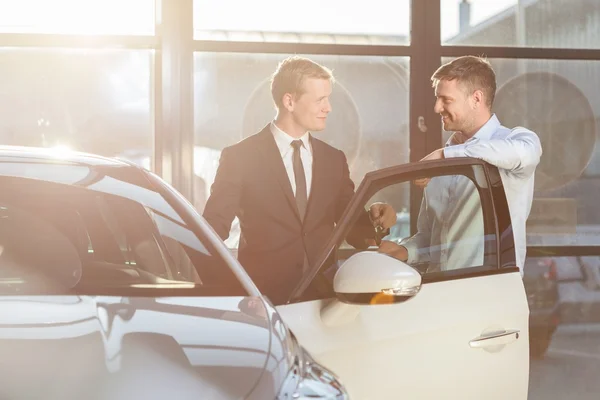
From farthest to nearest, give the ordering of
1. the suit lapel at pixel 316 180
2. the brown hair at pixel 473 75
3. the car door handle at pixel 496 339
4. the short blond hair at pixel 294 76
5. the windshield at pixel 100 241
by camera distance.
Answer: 1. the short blond hair at pixel 294 76
2. the suit lapel at pixel 316 180
3. the brown hair at pixel 473 75
4. the car door handle at pixel 496 339
5. the windshield at pixel 100 241

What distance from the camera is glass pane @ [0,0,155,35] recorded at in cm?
→ 812

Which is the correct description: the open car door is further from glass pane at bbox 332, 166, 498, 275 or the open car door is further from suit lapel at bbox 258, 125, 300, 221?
suit lapel at bbox 258, 125, 300, 221

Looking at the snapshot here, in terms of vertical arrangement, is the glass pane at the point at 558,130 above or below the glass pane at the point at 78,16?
below

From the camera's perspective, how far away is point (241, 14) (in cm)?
833

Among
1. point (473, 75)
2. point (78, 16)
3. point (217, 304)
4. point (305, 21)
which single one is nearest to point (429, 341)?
point (217, 304)

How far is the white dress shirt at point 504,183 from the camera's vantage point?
3.68 m

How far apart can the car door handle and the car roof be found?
1195 mm

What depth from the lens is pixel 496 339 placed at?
355 cm

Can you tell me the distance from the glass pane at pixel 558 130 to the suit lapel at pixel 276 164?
4005 mm

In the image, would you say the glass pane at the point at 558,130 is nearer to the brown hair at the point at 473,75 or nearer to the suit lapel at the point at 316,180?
the suit lapel at the point at 316,180

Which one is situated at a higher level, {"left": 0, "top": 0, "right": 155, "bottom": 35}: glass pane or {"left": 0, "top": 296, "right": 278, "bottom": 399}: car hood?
{"left": 0, "top": 0, "right": 155, "bottom": 35}: glass pane

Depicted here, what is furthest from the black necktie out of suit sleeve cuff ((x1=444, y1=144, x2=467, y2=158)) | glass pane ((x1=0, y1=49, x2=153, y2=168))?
glass pane ((x1=0, y1=49, x2=153, y2=168))

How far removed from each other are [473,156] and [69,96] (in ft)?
16.4

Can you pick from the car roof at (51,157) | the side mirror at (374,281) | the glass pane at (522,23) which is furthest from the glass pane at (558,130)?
the side mirror at (374,281)
